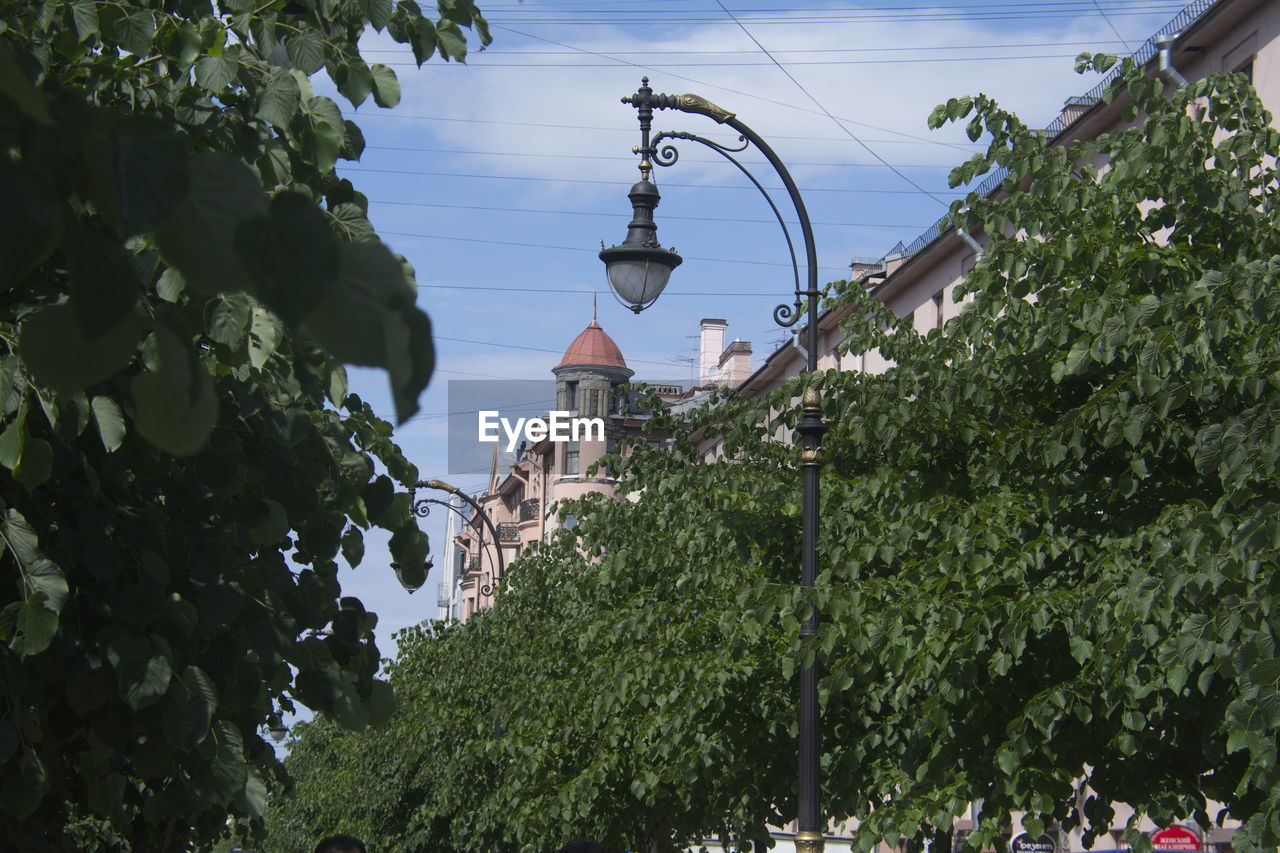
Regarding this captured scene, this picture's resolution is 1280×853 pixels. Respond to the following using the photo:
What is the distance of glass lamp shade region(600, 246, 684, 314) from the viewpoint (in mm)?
11680

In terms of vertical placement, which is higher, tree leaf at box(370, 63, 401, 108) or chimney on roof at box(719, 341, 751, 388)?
chimney on roof at box(719, 341, 751, 388)

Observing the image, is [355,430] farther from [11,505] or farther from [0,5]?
[0,5]

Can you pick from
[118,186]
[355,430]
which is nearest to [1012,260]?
[355,430]

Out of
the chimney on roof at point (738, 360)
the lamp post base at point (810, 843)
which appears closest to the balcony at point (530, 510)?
the chimney on roof at point (738, 360)

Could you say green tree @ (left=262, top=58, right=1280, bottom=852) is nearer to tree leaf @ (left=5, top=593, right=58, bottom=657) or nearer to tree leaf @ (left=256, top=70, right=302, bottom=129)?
tree leaf @ (left=256, top=70, right=302, bottom=129)

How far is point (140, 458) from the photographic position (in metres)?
4.57

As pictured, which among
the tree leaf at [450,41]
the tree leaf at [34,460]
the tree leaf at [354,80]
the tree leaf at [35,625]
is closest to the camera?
the tree leaf at [35,625]

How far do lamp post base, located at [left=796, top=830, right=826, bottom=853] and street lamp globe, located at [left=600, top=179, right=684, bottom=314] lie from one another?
13.6ft

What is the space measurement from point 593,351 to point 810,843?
77.8 meters

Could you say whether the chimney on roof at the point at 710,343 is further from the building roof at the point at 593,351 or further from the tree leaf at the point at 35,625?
the tree leaf at the point at 35,625

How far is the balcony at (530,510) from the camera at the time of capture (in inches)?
3310

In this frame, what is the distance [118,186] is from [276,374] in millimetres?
3743

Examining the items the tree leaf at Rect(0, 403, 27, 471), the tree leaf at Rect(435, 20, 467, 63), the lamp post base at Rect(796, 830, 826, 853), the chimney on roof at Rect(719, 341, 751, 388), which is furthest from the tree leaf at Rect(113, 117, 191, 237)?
the chimney on roof at Rect(719, 341, 751, 388)

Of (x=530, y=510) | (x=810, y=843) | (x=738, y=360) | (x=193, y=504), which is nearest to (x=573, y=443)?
(x=530, y=510)
